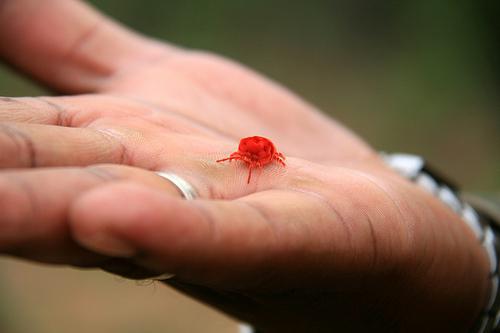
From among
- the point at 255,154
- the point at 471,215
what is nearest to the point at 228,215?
the point at 255,154

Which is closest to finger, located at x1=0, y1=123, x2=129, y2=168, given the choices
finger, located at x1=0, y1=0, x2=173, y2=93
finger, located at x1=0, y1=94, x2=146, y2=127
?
finger, located at x1=0, y1=94, x2=146, y2=127

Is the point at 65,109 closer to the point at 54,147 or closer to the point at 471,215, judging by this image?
the point at 54,147

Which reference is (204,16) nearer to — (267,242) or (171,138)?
(171,138)

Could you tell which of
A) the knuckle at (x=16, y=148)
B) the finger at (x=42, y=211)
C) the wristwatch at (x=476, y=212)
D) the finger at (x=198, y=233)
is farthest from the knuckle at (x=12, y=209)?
the wristwatch at (x=476, y=212)

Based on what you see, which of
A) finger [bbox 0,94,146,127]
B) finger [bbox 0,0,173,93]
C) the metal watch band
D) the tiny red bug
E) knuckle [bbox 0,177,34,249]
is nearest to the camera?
knuckle [bbox 0,177,34,249]

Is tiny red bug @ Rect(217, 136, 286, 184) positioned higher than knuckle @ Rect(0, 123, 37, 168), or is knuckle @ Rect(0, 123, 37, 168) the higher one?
tiny red bug @ Rect(217, 136, 286, 184)

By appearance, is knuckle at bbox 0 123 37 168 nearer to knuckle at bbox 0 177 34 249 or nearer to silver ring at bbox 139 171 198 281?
knuckle at bbox 0 177 34 249
